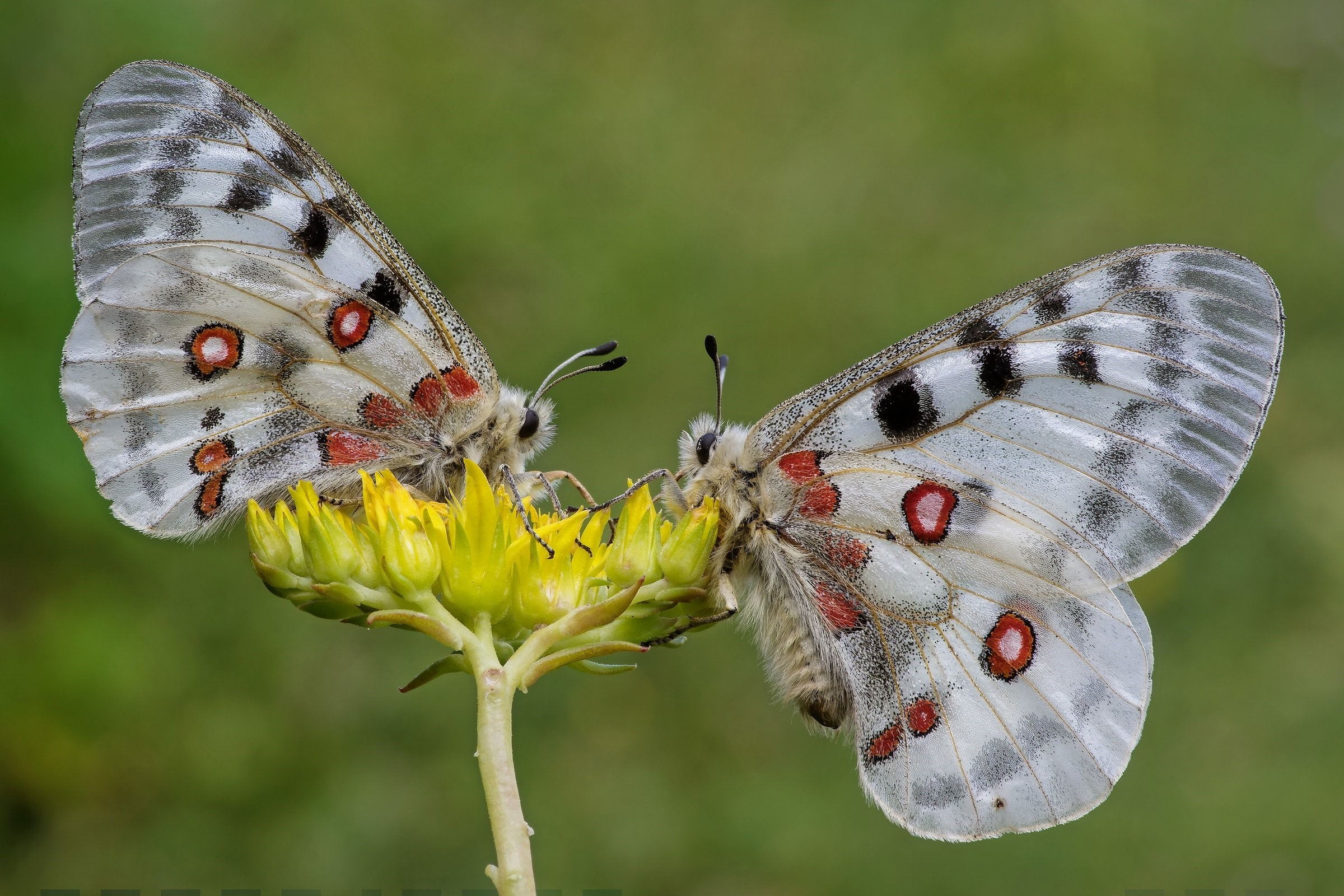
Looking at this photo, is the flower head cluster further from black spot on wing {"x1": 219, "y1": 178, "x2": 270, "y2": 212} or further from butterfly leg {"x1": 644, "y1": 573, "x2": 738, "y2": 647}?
black spot on wing {"x1": 219, "y1": 178, "x2": 270, "y2": 212}

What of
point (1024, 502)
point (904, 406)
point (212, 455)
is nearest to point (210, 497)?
point (212, 455)

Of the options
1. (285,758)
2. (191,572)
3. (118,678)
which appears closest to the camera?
(118,678)

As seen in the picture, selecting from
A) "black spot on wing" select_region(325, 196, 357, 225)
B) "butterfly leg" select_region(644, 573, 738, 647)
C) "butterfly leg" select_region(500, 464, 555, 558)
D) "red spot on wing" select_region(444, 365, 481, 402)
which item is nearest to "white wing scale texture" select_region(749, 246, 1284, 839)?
"butterfly leg" select_region(644, 573, 738, 647)

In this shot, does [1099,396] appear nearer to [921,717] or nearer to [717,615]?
[921,717]

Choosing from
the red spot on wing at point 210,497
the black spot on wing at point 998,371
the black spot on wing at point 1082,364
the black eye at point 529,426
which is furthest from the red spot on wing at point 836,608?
the red spot on wing at point 210,497
